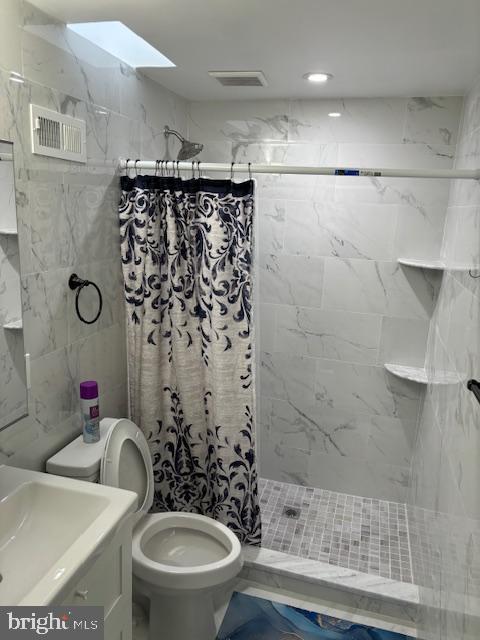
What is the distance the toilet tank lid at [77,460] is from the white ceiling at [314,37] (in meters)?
1.53

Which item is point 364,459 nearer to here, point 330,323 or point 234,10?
point 330,323

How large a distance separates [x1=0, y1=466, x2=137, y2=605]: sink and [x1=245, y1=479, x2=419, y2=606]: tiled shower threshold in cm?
112

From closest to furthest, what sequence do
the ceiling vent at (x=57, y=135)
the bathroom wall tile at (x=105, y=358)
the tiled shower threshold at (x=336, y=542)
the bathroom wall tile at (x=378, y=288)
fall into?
the ceiling vent at (x=57, y=135) < the bathroom wall tile at (x=105, y=358) < the tiled shower threshold at (x=336, y=542) < the bathroom wall tile at (x=378, y=288)

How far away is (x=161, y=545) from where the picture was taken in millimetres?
2041

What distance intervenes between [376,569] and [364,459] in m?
0.66

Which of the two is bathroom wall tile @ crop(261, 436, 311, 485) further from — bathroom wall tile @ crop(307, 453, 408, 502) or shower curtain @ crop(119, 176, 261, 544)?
shower curtain @ crop(119, 176, 261, 544)

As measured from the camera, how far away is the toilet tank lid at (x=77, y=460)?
1.70 m

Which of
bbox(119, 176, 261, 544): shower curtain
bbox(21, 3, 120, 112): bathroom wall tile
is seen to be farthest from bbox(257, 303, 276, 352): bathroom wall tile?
bbox(21, 3, 120, 112): bathroom wall tile

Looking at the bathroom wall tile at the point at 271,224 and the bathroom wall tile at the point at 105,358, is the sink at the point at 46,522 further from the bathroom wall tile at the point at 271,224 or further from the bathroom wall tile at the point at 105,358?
the bathroom wall tile at the point at 271,224

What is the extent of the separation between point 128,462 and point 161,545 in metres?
0.41

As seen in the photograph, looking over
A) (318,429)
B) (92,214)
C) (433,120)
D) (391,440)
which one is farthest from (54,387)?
(433,120)

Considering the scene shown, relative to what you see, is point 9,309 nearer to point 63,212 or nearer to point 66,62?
point 63,212

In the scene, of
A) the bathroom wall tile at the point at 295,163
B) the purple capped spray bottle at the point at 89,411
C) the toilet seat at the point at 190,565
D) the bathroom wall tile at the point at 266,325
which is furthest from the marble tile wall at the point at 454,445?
the purple capped spray bottle at the point at 89,411

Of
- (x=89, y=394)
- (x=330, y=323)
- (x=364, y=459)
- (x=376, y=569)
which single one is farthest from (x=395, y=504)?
(x=89, y=394)
